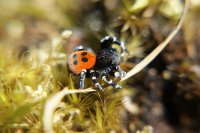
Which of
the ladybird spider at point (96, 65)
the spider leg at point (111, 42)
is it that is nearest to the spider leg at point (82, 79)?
the ladybird spider at point (96, 65)

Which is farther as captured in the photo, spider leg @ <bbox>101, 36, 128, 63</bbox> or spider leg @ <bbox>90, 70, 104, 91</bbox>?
spider leg @ <bbox>101, 36, 128, 63</bbox>

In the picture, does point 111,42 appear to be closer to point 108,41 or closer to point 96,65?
point 108,41

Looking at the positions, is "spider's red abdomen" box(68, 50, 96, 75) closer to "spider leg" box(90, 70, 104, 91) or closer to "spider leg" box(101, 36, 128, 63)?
"spider leg" box(90, 70, 104, 91)

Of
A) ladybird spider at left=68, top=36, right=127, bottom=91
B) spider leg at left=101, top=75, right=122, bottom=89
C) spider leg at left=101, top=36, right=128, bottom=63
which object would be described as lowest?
spider leg at left=101, top=75, right=122, bottom=89

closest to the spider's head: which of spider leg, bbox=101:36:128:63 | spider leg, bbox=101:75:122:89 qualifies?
spider leg, bbox=101:36:128:63

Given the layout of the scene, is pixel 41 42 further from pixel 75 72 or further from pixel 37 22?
pixel 75 72

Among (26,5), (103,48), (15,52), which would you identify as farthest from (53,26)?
(103,48)

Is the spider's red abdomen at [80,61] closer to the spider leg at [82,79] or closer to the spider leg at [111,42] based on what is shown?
the spider leg at [82,79]

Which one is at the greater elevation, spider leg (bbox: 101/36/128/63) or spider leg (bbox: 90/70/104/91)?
spider leg (bbox: 101/36/128/63)

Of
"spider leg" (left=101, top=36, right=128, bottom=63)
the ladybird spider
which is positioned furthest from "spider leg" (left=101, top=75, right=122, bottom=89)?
"spider leg" (left=101, top=36, right=128, bottom=63)
